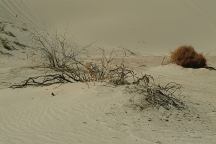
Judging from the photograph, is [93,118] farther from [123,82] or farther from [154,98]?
[123,82]

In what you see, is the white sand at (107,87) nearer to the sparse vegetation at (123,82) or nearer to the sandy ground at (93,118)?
A: the sandy ground at (93,118)

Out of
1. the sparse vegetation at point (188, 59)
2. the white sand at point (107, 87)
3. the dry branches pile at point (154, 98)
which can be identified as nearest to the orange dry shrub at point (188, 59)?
the sparse vegetation at point (188, 59)

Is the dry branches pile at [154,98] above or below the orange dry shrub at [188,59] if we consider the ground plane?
below

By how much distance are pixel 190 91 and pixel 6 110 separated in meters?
4.21

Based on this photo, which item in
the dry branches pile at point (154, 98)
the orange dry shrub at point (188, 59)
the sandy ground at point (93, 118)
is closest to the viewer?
the sandy ground at point (93, 118)

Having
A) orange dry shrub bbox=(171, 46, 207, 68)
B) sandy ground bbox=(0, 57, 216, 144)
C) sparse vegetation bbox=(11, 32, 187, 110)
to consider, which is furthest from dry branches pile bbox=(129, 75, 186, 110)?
orange dry shrub bbox=(171, 46, 207, 68)

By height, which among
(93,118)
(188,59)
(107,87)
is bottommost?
(93,118)

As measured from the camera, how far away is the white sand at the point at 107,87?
7.96m

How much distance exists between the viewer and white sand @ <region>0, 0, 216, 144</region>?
7957 mm

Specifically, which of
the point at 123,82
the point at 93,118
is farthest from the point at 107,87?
the point at 93,118

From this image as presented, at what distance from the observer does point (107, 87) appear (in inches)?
399

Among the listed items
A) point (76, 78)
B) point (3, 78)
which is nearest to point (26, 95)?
point (76, 78)

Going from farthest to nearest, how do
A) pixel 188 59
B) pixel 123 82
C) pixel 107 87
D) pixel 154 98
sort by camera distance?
1. pixel 188 59
2. pixel 123 82
3. pixel 107 87
4. pixel 154 98

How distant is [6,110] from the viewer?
374 inches
